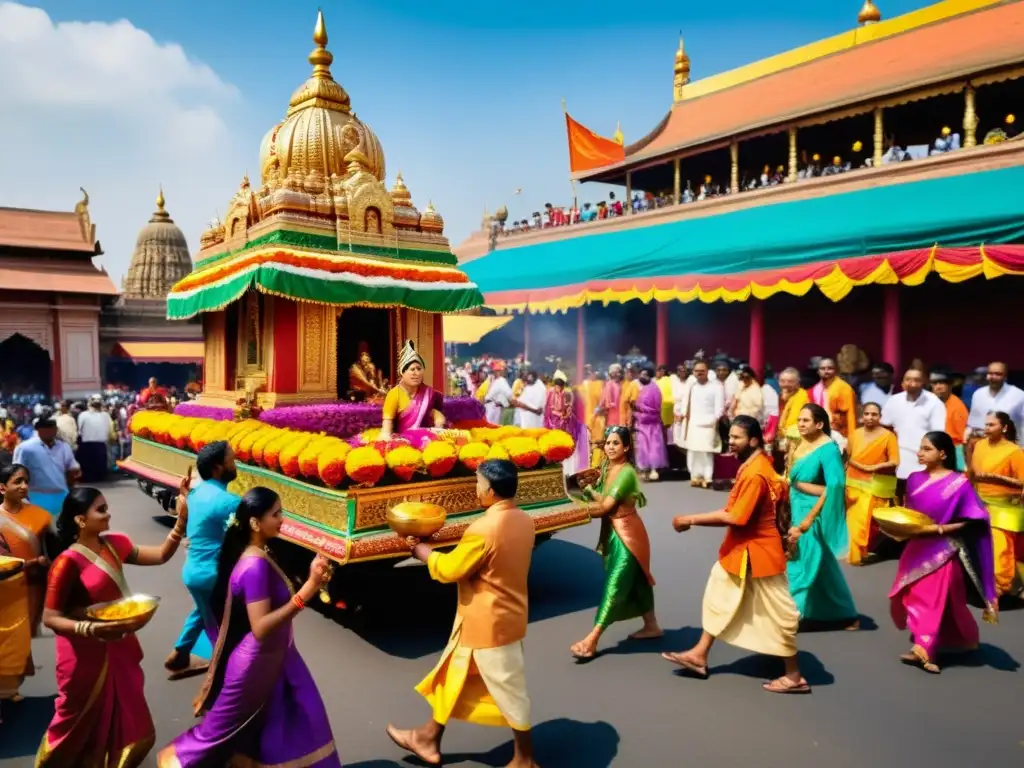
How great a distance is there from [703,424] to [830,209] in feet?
21.4

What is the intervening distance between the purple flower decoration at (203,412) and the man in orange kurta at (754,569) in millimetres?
5630

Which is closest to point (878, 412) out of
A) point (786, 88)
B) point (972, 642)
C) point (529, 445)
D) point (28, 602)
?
point (972, 642)

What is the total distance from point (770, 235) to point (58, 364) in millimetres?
22944

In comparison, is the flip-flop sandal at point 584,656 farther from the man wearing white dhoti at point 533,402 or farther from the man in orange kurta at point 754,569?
the man wearing white dhoti at point 533,402

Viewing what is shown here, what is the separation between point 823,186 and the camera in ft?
51.3

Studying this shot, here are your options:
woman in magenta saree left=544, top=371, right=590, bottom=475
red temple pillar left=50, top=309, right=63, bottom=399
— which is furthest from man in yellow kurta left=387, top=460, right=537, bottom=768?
red temple pillar left=50, top=309, right=63, bottom=399

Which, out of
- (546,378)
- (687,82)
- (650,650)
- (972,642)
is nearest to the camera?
(972,642)

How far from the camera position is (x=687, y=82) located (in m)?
22.9

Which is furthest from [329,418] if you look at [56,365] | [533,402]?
[56,365]

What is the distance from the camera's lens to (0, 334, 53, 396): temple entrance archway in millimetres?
25422

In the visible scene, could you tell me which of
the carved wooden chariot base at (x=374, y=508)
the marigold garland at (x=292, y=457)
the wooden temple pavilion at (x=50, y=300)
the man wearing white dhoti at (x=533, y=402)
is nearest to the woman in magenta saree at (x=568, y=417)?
the man wearing white dhoti at (x=533, y=402)

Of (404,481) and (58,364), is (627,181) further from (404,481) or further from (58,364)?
(58,364)

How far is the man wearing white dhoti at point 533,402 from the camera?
12.4m

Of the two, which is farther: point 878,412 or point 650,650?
point 878,412
